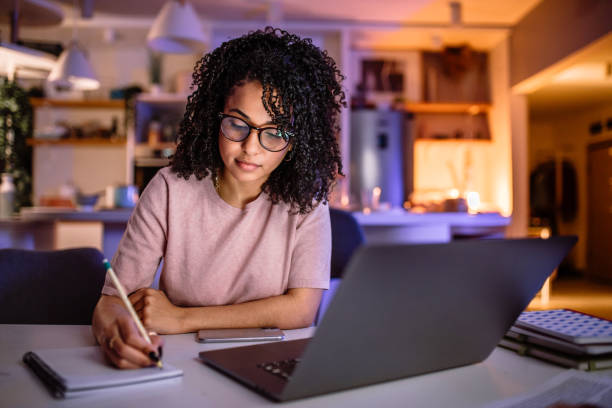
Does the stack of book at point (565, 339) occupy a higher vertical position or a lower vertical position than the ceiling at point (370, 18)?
lower

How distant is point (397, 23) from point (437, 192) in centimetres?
195

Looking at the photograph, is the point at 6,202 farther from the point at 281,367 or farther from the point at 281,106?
the point at 281,367

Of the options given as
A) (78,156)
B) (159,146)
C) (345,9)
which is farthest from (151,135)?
(345,9)

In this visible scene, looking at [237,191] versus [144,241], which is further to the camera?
[237,191]

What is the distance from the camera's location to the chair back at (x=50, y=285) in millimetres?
1359

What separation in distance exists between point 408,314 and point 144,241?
754 mm

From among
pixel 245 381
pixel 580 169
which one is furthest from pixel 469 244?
pixel 580 169

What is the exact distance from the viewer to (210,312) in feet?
3.35

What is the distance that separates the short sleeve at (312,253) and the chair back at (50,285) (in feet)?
1.84

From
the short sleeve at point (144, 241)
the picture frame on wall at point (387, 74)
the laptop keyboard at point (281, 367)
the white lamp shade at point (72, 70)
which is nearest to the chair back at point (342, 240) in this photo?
the short sleeve at point (144, 241)

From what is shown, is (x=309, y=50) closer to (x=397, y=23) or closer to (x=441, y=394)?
(x=441, y=394)

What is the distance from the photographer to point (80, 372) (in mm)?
674

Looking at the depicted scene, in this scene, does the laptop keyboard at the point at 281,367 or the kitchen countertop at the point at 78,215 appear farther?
the kitchen countertop at the point at 78,215

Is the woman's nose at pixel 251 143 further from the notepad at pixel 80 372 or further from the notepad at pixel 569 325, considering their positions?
the notepad at pixel 569 325
